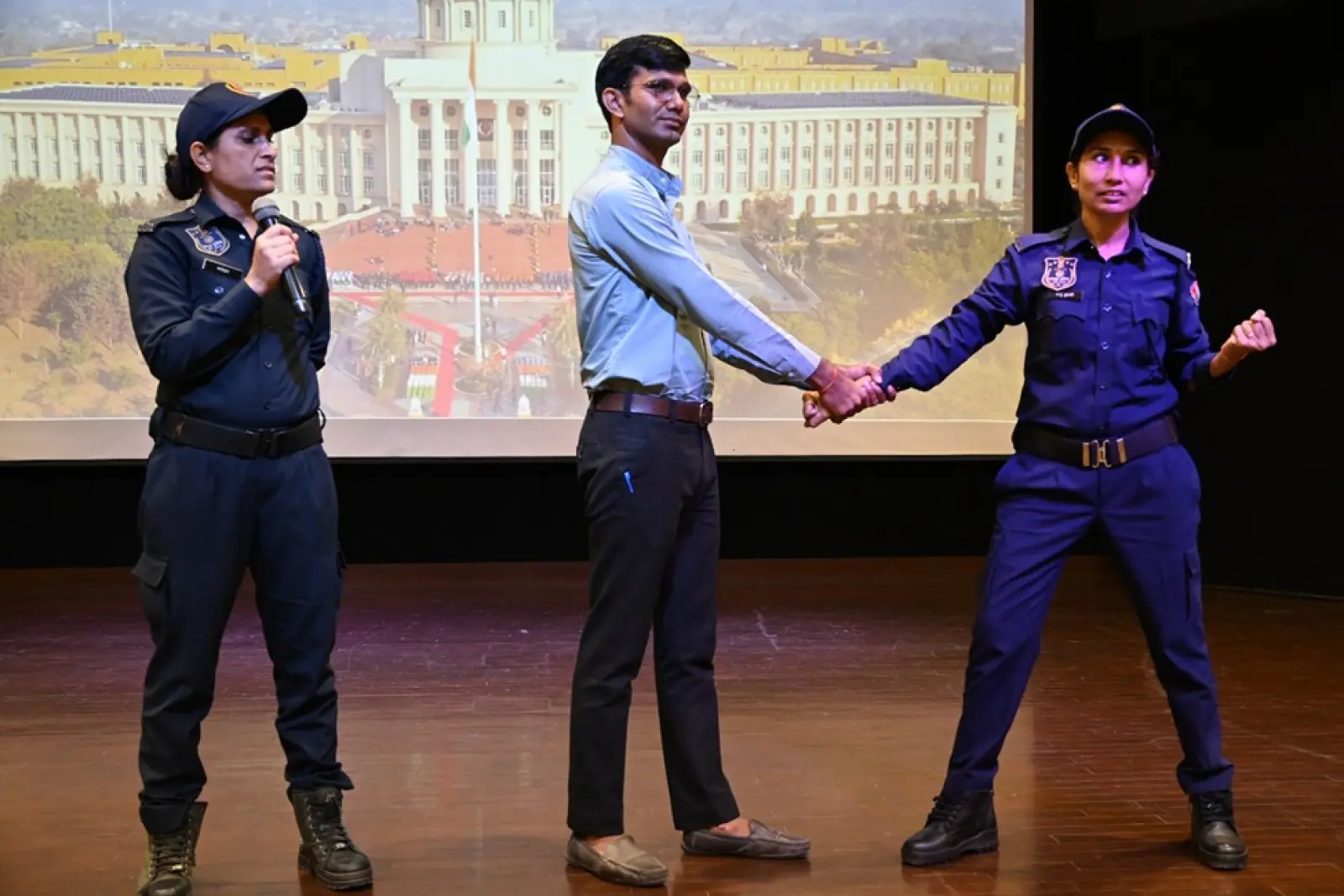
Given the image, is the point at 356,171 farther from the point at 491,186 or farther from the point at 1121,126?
the point at 1121,126

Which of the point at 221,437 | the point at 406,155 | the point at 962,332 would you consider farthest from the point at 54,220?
the point at 962,332

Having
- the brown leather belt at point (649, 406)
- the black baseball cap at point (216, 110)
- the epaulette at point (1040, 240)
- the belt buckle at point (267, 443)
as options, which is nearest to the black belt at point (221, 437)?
the belt buckle at point (267, 443)

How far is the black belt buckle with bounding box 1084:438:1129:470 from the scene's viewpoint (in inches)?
116

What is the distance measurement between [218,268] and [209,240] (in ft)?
0.19

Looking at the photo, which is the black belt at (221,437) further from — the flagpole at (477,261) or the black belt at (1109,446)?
the flagpole at (477,261)

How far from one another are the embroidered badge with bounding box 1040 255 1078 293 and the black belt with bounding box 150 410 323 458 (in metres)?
1.57

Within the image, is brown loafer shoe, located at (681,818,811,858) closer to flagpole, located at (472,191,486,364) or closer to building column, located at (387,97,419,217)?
flagpole, located at (472,191,486,364)

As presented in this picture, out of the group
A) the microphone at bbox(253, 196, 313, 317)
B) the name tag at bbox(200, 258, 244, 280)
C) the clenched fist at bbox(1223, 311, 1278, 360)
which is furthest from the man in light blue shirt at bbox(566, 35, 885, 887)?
the clenched fist at bbox(1223, 311, 1278, 360)

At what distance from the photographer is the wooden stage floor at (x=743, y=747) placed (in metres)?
2.94

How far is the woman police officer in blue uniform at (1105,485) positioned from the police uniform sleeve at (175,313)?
62.6 inches

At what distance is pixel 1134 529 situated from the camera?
2.95 metres

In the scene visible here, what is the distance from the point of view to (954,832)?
2.97 meters

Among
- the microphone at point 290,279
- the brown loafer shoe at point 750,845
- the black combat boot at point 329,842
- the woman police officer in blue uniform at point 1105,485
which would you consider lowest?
the brown loafer shoe at point 750,845

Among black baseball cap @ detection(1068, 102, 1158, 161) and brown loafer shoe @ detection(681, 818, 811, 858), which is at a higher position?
black baseball cap @ detection(1068, 102, 1158, 161)
